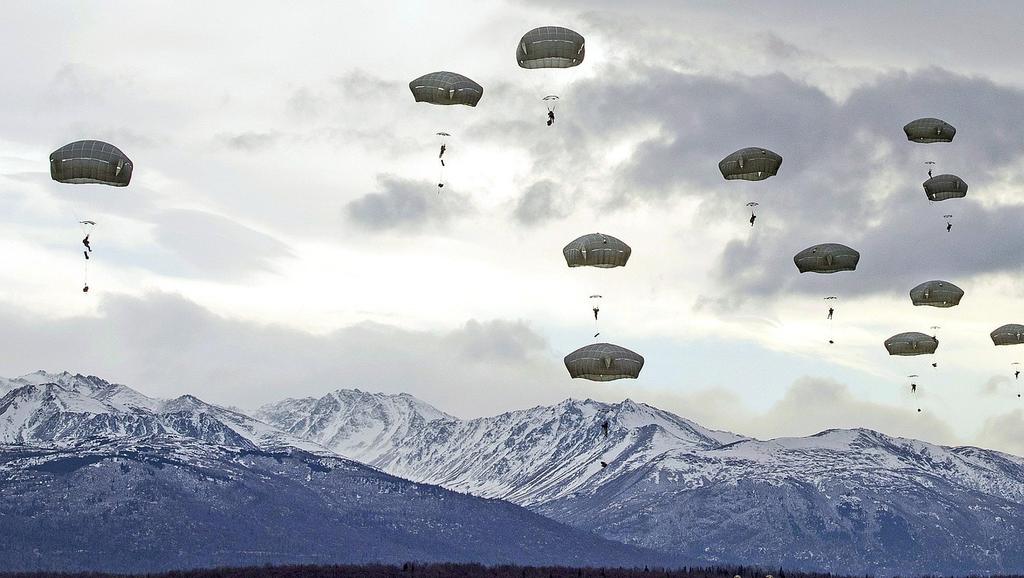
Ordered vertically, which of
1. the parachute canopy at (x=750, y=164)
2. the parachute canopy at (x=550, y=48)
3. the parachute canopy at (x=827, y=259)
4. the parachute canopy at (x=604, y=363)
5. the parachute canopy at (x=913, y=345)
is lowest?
the parachute canopy at (x=604, y=363)

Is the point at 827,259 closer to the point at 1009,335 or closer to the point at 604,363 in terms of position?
the point at 604,363

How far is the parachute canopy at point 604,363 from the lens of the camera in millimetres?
158750

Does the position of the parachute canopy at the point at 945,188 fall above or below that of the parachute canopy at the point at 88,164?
above

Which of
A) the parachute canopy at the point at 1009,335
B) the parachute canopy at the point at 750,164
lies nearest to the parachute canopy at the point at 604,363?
the parachute canopy at the point at 750,164

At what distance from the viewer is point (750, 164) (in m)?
168

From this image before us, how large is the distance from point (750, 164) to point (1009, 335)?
51535mm

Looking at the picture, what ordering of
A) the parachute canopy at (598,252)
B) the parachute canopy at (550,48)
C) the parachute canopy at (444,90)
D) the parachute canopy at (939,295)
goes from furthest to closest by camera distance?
1. the parachute canopy at (939,295)
2. the parachute canopy at (598,252)
3. the parachute canopy at (444,90)
4. the parachute canopy at (550,48)

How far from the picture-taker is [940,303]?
189625 mm

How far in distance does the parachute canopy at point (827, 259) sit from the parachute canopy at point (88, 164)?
80710 millimetres

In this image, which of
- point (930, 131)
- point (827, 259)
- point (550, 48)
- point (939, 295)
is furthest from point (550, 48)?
point (939, 295)

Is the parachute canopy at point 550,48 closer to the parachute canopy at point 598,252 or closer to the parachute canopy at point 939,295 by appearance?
the parachute canopy at point 598,252

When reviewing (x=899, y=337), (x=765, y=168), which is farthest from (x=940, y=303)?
(x=765, y=168)

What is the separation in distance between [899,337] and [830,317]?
31.5 metres

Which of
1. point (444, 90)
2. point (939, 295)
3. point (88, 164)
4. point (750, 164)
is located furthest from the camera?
point (939, 295)
